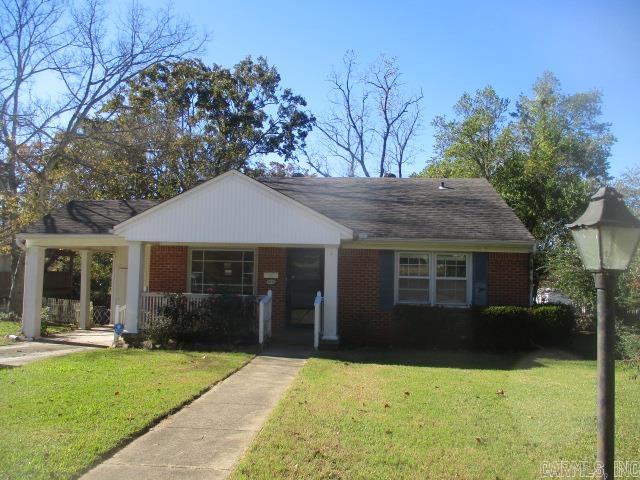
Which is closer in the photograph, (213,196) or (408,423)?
(408,423)

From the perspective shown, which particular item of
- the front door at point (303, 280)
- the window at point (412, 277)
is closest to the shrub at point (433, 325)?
the window at point (412, 277)

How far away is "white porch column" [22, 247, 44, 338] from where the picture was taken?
1447 cm

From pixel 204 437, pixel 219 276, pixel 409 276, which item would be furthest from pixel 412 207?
pixel 204 437

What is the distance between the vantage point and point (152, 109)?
29516 mm

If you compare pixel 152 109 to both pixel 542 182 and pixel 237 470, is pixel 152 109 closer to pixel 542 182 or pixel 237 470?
pixel 542 182

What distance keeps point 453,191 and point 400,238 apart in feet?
14.1

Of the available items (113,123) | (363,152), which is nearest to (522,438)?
(113,123)

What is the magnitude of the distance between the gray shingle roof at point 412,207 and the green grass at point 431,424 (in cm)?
465

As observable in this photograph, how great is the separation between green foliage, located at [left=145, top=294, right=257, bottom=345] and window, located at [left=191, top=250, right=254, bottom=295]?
276cm

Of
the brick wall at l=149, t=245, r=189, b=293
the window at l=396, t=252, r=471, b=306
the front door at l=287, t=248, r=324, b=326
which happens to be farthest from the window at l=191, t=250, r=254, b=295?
the window at l=396, t=252, r=471, b=306

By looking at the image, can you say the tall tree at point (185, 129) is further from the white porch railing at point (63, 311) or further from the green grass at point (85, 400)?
the green grass at point (85, 400)

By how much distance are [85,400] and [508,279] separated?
1028 cm

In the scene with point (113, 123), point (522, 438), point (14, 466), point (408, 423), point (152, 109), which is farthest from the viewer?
point (152, 109)

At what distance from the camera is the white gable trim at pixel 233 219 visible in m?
12.8
